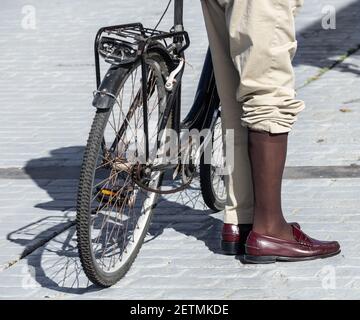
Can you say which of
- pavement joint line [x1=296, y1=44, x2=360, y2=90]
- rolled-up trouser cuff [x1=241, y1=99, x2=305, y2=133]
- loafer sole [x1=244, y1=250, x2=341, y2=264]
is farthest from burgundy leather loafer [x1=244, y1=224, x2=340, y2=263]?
pavement joint line [x1=296, y1=44, x2=360, y2=90]

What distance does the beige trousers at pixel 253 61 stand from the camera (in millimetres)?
4707

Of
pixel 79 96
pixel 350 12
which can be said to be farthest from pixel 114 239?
pixel 350 12

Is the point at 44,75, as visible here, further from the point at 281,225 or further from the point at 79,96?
the point at 281,225

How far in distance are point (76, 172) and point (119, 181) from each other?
5.64 ft

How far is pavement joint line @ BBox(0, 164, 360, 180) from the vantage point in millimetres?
6348

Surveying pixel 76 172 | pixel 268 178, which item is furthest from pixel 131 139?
pixel 76 172

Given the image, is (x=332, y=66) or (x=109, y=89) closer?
(x=109, y=89)

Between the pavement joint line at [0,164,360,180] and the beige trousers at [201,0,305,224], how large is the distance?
4.49 feet

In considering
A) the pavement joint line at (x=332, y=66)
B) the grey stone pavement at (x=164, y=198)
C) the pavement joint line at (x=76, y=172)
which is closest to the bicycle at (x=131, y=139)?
the grey stone pavement at (x=164, y=198)

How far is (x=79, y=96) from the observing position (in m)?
8.48

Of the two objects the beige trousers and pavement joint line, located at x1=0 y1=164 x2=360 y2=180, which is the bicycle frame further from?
pavement joint line, located at x1=0 y1=164 x2=360 y2=180

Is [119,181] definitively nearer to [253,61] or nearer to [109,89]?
[109,89]

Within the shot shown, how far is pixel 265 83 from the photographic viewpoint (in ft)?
15.7

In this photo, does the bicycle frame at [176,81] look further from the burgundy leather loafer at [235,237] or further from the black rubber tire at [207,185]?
the burgundy leather loafer at [235,237]
